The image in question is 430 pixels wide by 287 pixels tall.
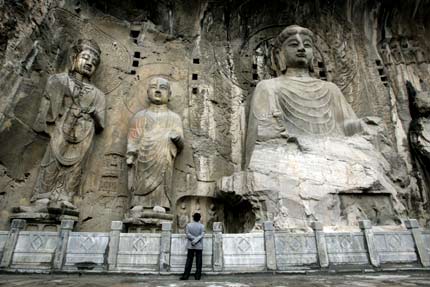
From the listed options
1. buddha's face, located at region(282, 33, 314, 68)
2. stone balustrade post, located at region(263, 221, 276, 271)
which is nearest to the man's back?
stone balustrade post, located at region(263, 221, 276, 271)

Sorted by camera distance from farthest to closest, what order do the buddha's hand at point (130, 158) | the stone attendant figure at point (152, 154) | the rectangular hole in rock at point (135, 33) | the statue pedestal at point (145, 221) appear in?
the rectangular hole in rock at point (135, 33) < the buddha's hand at point (130, 158) < the stone attendant figure at point (152, 154) < the statue pedestal at point (145, 221)

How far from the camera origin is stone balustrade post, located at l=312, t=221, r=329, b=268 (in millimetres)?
4105

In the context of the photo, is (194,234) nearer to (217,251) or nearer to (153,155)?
(217,251)

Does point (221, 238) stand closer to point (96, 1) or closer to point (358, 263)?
point (358, 263)

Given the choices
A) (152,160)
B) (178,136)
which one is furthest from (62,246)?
(178,136)

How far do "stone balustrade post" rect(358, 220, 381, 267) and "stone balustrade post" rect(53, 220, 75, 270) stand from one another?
363cm

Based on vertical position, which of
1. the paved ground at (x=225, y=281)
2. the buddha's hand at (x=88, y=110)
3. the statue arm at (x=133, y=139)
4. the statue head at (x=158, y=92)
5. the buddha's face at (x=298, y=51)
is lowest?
the paved ground at (x=225, y=281)

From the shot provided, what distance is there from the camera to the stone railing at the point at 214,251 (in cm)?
407

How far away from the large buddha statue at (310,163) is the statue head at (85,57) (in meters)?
3.25

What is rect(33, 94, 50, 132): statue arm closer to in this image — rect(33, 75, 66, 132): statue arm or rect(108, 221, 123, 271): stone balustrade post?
rect(33, 75, 66, 132): statue arm

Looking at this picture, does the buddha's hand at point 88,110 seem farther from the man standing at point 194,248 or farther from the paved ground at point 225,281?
the man standing at point 194,248

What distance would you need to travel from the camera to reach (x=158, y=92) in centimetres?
676

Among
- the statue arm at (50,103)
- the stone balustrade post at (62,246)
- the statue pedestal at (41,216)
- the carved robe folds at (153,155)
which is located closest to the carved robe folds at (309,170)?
the carved robe folds at (153,155)

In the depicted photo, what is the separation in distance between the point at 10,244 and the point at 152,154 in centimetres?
249
